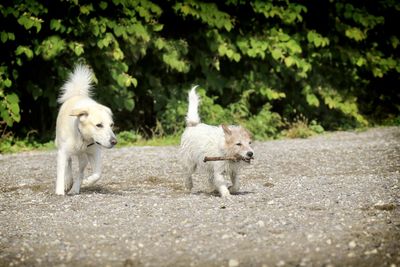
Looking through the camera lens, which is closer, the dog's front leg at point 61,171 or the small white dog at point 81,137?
the small white dog at point 81,137

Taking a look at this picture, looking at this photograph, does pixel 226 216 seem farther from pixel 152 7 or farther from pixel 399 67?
pixel 399 67

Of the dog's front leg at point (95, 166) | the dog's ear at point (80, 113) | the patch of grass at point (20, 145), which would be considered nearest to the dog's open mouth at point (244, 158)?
the dog's front leg at point (95, 166)

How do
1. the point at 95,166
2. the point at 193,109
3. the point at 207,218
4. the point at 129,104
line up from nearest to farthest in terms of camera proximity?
the point at 207,218, the point at 95,166, the point at 193,109, the point at 129,104

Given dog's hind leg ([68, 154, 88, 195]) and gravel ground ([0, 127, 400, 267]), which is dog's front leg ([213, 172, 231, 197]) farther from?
dog's hind leg ([68, 154, 88, 195])

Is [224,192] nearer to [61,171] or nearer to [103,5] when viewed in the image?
[61,171]

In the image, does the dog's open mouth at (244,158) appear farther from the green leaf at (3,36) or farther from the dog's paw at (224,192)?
the green leaf at (3,36)

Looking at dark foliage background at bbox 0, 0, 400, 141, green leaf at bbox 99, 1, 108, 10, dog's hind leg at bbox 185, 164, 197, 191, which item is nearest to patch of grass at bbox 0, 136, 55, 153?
dark foliage background at bbox 0, 0, 400, 141

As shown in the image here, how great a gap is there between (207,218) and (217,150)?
166 cm

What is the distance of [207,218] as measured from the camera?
5.68 metres

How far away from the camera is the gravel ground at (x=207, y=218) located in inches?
179

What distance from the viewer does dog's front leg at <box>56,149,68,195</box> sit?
731 centimetres

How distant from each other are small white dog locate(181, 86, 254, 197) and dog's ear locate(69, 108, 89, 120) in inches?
49.1

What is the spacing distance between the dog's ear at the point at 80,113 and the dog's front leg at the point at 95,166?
0.46 metres

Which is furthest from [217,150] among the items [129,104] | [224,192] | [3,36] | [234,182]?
[3,36]
